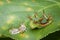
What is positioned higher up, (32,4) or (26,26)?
(32,4)

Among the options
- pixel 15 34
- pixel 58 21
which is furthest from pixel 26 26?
pixel 58 21

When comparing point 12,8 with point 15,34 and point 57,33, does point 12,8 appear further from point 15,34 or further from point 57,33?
point 57,33

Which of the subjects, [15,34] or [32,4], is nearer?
[15,34]

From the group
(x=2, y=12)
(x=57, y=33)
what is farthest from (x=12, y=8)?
(x=57, y=33)

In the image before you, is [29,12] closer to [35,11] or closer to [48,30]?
[35,11]

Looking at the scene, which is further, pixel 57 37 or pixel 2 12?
pixel 57 37

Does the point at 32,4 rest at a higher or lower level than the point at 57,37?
higher
